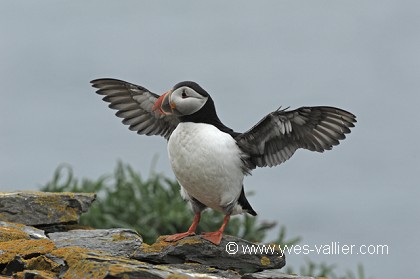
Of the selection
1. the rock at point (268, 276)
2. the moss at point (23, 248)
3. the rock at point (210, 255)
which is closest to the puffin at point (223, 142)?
the rock at point (210, 255)

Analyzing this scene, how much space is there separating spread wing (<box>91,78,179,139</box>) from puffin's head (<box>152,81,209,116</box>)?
112 cm

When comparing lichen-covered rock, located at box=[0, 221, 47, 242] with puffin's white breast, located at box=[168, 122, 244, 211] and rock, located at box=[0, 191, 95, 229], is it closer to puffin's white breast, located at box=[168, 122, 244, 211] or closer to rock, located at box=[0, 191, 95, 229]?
rock, located at box=[0, 191, 95, 229]

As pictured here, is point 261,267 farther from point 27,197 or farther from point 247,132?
point 27,197

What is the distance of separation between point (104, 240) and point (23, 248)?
1145 millimetres

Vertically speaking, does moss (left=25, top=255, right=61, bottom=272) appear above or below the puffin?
below

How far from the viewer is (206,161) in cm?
808

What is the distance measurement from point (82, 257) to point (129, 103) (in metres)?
3.52

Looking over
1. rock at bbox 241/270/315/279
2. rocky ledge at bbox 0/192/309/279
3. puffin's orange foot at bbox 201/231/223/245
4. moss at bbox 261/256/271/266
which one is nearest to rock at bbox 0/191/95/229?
rocky ledge at bbox 0/192/309/279

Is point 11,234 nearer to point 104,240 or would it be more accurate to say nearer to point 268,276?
point 104,240

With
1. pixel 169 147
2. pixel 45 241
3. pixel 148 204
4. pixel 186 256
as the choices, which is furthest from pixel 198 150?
pixel 148 204

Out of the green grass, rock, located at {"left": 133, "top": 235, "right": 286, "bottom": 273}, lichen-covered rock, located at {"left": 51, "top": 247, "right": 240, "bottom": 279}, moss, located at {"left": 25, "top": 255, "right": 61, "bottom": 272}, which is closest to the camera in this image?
lichen-covered rock, located at {"left": 51, "top": 247, "right": 240, "bottom": 279}

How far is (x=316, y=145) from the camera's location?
8695 mm

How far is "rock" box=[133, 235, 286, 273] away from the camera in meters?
7.96

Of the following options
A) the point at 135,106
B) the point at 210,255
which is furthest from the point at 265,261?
the point at 135,106
